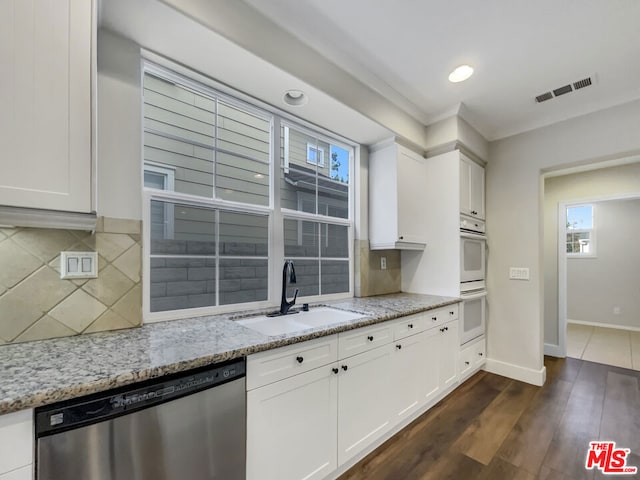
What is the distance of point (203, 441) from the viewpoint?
1.11 metres

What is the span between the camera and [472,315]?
2930 millimetres

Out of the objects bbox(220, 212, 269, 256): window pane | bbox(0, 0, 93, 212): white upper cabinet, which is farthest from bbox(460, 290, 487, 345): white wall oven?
bbox(0, 0, 93, 212): white upper cabinet

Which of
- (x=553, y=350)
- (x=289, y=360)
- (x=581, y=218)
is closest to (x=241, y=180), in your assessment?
(x=289, y=360)

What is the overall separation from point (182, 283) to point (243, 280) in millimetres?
414

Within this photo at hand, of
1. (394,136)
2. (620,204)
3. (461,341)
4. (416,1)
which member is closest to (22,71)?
(416,1)

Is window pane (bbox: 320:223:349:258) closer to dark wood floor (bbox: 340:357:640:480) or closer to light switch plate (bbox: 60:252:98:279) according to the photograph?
dark wood floor (bbox: 340:357:640:480)

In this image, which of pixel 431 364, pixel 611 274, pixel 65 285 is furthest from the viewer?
pixel 611 274

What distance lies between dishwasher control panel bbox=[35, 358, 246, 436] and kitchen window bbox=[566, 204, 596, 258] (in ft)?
20.4

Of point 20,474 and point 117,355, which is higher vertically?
point 117,355

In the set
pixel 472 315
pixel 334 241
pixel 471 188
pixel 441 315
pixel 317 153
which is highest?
pixel 317 153

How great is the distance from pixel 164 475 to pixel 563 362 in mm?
4200

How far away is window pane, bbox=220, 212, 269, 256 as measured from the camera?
2.01m

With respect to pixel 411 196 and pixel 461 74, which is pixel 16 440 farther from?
pixel 461 74

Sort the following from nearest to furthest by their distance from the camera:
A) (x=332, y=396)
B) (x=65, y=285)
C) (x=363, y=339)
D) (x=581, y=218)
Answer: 1. (x=65, y=285)
2. (x=332, y=396)
3. (x=363, y=339)
4. (x=581, y=218)
